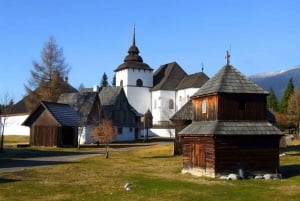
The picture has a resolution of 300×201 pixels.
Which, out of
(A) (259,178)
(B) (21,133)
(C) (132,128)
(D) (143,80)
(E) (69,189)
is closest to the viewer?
(E) (69,189)

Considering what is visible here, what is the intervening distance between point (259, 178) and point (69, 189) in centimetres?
1222

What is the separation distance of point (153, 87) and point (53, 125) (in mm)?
40531

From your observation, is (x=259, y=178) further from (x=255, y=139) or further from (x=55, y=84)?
(x=55, y=84)

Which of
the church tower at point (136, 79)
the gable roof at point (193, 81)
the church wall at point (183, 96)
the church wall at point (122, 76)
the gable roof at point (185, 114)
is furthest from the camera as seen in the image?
the church wall at point (122, 76)

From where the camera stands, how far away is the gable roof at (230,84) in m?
30.1

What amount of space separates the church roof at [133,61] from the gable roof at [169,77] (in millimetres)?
3554

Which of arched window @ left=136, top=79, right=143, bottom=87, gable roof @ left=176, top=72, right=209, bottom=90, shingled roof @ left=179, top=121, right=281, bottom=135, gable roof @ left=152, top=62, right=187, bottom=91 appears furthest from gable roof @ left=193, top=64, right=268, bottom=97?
arched window @ left=136, top=79, right=143, bottom=87

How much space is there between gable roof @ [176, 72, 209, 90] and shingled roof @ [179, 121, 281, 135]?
178ft

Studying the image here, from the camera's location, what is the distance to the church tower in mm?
91375

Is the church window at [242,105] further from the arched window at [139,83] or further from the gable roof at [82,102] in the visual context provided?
the arched window at [139,83]

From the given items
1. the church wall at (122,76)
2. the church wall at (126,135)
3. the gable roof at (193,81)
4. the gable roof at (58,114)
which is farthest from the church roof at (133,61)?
the gable roof at (58,114)

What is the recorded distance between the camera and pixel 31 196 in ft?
66.9

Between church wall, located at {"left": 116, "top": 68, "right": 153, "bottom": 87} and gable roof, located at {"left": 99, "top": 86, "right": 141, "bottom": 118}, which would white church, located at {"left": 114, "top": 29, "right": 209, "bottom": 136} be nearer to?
church wall, located at {"left": 116, "top": 68, "right": 153, "bottom": 87}

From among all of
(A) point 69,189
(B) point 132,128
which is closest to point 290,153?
(A) point 69,189
